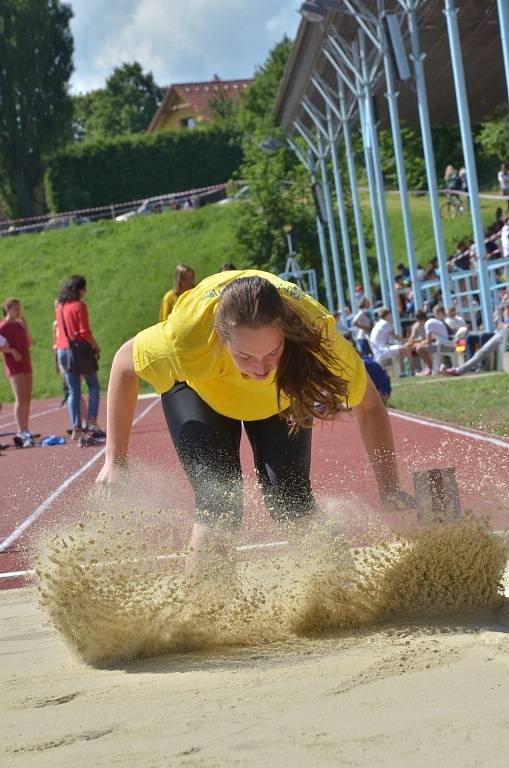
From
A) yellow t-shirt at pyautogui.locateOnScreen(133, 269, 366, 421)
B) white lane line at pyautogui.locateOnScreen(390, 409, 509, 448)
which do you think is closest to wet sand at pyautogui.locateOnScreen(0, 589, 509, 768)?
yellow t-shirt at pyautogui.locateOnScreen(133, 269, 366, 421)

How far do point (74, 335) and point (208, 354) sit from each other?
10209mm

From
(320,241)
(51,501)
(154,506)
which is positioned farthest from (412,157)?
(154,506)

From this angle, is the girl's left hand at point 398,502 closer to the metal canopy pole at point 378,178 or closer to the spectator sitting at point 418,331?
the spectator sitting at point 418,331

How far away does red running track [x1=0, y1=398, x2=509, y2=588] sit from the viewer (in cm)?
460

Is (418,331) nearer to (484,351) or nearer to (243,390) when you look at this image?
(484,351)

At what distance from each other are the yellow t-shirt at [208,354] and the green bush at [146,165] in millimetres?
64313

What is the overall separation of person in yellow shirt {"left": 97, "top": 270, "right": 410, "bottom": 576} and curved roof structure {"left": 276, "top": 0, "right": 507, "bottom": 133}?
1645 centimetres

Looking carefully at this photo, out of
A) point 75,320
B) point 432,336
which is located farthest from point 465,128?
point 75,320

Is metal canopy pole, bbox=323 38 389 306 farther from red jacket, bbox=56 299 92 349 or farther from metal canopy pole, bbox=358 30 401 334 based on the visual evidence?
red jacket, bbox=56 299 92 349

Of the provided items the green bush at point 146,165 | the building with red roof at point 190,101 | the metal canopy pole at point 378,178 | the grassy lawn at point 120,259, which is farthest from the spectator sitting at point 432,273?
the building with red roof at point 190,101

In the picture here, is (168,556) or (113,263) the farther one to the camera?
(113,263)

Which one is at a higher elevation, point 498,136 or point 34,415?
point 498,136

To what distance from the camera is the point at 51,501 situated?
8.91 m

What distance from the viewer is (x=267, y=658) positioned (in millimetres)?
3945
